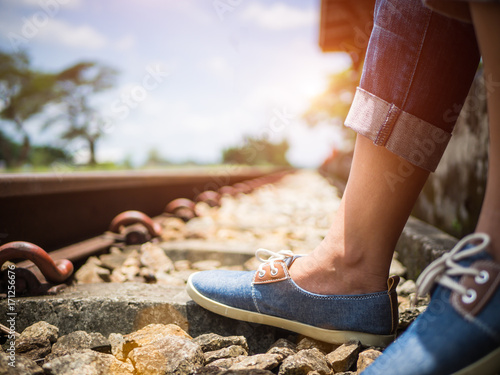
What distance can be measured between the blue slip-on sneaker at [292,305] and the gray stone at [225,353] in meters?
0.13

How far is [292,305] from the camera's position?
1078mm

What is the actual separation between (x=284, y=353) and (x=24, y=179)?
137 centimetres

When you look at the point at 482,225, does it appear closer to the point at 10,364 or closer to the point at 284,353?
the point at 284,353

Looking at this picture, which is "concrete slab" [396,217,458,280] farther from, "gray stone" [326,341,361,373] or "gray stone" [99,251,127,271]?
"gray stone" [99,251,127,271]

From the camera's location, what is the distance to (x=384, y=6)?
96cm

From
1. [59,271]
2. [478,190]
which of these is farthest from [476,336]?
[478,190]

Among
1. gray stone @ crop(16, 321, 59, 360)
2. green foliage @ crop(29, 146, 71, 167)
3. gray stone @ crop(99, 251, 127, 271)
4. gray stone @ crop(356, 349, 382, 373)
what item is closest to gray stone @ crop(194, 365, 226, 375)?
gray stone @ crop(356, 349, 382, 373)

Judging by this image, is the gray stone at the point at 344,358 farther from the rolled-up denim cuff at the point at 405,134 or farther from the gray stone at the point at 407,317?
the rolled-up denim cuff at the point at 405,134

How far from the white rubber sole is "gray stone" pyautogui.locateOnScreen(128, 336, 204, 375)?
18cm

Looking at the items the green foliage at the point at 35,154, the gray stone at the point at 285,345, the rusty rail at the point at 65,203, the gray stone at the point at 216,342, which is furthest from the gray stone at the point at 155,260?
the green foliage at the point at 35,154

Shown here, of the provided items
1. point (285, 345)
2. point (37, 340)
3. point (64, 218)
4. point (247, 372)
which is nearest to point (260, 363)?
point (247, 372)

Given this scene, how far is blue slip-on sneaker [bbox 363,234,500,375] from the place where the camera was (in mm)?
659

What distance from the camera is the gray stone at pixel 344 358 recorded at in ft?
3.13

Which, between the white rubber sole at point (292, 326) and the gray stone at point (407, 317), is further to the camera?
the gray stone at point (407, 317)
